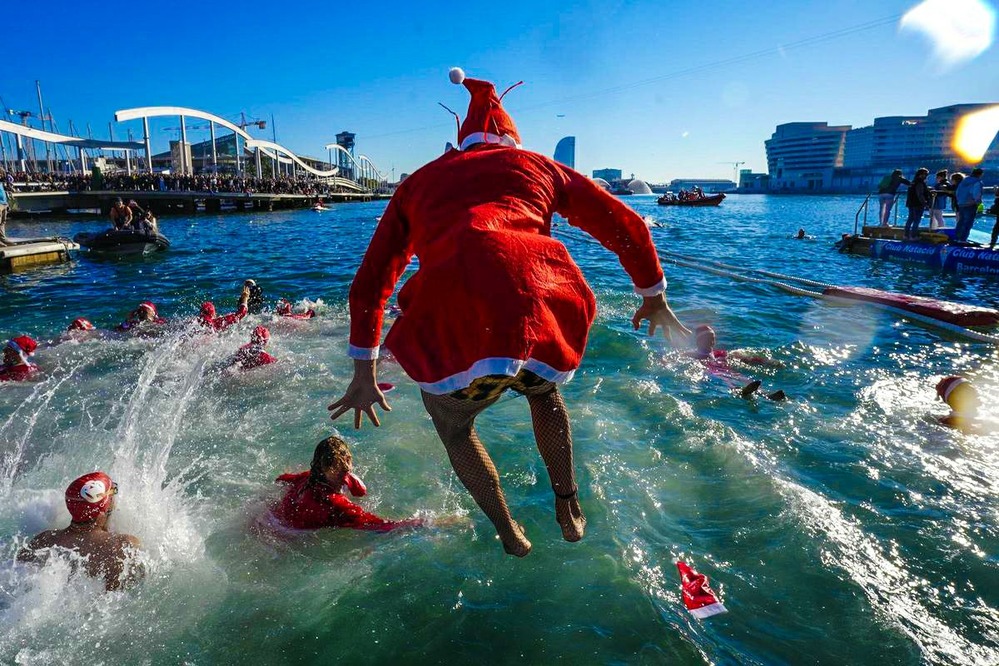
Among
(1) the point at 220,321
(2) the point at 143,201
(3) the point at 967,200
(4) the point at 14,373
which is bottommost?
(4) the point at 14,373

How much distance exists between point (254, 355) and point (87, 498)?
181 inches

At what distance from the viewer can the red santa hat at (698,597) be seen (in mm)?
3232

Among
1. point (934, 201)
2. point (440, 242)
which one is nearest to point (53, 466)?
point (440, 242)

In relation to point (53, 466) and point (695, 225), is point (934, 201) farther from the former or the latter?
point (53, 466)

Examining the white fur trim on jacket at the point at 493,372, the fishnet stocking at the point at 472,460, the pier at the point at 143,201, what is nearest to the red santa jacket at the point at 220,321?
the fishnet stocking at the point at 472,460

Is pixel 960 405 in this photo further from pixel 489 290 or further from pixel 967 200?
pixel 967 200

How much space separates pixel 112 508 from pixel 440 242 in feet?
10.9

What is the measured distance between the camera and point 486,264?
1.99 metres

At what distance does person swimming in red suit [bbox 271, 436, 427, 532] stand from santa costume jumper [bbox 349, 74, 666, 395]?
5.93 feet

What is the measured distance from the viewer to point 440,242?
216cm

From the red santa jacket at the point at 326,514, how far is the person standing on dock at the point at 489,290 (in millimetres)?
1707

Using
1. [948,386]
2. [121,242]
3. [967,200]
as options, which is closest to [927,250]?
[967,200]

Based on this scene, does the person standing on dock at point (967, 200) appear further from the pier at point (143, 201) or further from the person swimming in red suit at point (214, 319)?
the pier at point (143, 201)

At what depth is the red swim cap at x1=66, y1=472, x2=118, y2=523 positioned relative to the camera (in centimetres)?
359
